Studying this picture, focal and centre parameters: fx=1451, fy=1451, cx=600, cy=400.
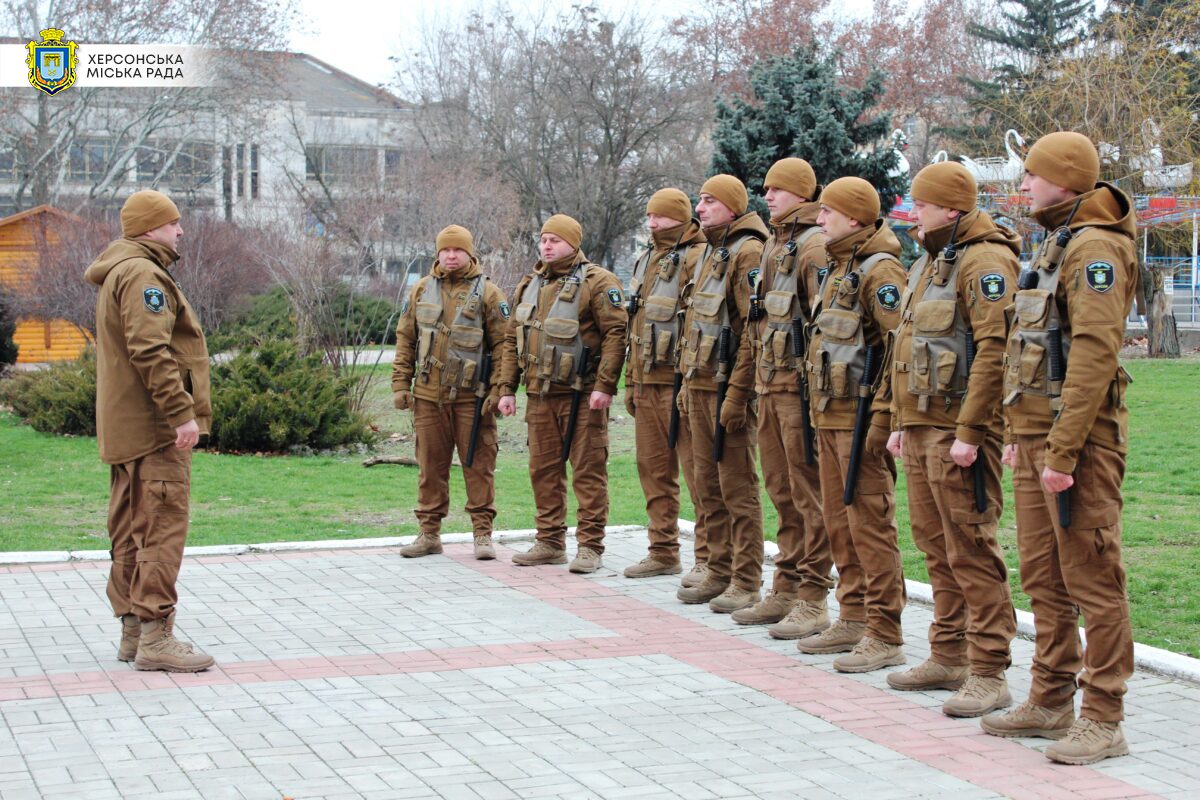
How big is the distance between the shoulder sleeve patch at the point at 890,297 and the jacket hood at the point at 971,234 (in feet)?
1.55

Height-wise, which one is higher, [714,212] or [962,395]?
[714,212]

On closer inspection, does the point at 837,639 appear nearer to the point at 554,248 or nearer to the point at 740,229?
the point at 740,229

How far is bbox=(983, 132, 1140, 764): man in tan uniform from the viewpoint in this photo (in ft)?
17.9

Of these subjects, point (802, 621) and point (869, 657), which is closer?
point (869, 657)

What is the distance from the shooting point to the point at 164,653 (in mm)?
7098

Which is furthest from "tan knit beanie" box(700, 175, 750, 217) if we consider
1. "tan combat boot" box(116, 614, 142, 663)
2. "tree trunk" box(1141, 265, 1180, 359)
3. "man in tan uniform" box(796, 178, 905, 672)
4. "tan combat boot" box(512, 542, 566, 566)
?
"tree trunk" box(1141, 265, 1180, 359)

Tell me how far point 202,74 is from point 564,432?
34.6m

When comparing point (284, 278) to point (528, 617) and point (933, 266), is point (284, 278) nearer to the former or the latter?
point (528, 617)

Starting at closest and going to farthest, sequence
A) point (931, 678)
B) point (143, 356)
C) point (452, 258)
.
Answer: point (931, 678) < point (143, 356) < point (452, 258)

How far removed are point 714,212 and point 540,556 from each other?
10.0 feet

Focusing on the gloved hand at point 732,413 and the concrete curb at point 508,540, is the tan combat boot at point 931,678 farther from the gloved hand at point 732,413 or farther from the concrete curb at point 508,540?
the gloved hand at point 732,413

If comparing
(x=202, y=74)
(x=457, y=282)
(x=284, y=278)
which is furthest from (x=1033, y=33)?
(x=457, y=282)

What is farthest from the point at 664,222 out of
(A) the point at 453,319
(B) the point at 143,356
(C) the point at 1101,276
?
(C) the point at 1101,276

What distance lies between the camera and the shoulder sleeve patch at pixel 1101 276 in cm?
544
